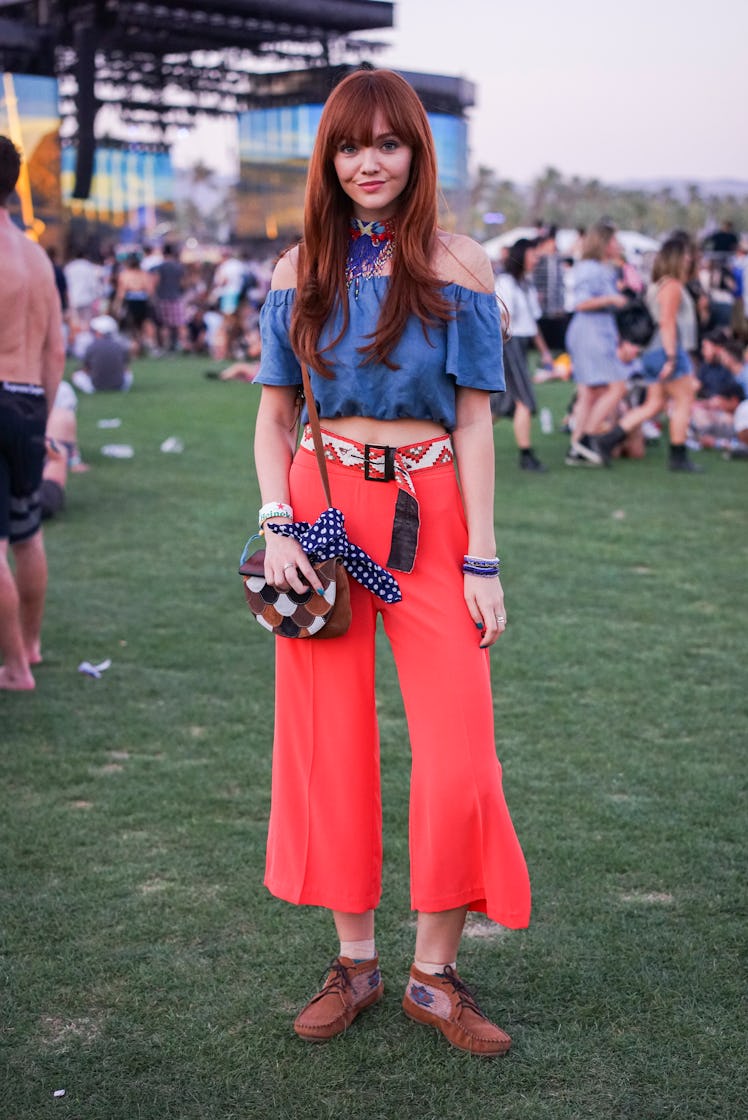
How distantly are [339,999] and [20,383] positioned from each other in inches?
105

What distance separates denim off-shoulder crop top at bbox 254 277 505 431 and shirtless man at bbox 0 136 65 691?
2304 mm

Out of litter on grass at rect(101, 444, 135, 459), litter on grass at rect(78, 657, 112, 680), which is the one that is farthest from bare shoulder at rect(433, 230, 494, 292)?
litter on grass at rect(101, 444, 135, 459)

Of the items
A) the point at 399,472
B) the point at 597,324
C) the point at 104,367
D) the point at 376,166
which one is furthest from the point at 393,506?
the point at 104,367

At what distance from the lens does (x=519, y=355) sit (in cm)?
995

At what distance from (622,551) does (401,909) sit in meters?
4.62

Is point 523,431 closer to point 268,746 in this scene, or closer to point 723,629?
point 723,629

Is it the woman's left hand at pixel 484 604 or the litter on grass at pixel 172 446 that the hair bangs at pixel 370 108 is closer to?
the woman's left hand at pixel 484 604

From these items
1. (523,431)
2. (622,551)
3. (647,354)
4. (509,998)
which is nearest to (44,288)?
(509,998)

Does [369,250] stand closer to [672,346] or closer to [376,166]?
[376,166]

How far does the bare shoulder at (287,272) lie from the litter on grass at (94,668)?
291 cm

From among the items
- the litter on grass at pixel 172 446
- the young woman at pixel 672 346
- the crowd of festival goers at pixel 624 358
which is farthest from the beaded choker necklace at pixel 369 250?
Answer: the litter on grass at pixel 172 446

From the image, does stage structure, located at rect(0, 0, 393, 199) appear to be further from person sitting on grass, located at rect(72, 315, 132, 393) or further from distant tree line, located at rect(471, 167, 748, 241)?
distant tree line, located at rect(471, 167, 748, 241)

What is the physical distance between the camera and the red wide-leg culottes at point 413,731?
8.23 ft

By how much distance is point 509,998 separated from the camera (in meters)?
2.86
